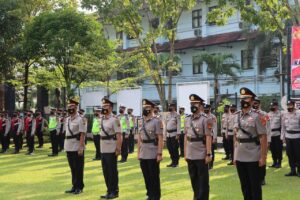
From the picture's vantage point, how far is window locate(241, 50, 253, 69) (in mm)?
32500

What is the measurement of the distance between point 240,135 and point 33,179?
640cm

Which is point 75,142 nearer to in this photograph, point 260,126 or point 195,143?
point 195,143

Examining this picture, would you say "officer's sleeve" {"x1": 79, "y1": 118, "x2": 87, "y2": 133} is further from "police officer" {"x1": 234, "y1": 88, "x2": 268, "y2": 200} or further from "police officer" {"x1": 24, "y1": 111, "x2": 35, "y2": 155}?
"police officer" {"x1": 24, "y1": 111, "x2": 35, "y2": 155}

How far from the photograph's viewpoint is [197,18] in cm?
3559

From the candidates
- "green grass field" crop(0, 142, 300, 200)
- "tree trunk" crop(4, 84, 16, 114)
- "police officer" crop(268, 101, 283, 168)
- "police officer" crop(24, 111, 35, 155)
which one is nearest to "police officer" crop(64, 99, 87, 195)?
"green grass field" crop(0, 142, 300, 200)

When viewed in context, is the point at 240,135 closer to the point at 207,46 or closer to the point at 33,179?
the point at 33,179

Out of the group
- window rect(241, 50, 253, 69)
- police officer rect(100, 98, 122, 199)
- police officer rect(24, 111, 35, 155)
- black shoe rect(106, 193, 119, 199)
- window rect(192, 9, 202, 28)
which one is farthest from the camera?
window rect(192, 9, 202, 28)

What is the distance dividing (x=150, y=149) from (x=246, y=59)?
25344 millimetres

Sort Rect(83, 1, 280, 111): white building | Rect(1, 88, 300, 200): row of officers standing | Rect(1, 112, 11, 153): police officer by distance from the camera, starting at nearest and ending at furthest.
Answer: Rect(1, 88, 300, 200): row of officers standing
Rect(1, 112, 11, 153): police officer
Rect(83, 1, 280, 111): white building

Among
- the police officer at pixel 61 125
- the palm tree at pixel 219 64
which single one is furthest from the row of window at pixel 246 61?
the police officer at pixel 61 125

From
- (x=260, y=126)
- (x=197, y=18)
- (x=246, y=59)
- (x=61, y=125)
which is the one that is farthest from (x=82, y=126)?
(x=197, y=18)

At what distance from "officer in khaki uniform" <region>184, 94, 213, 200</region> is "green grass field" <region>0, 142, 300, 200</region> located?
1143 millimetres

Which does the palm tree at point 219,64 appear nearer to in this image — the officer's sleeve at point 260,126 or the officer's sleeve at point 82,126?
the officer's sleeve at point 82,126

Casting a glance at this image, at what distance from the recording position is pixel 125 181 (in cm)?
1145
